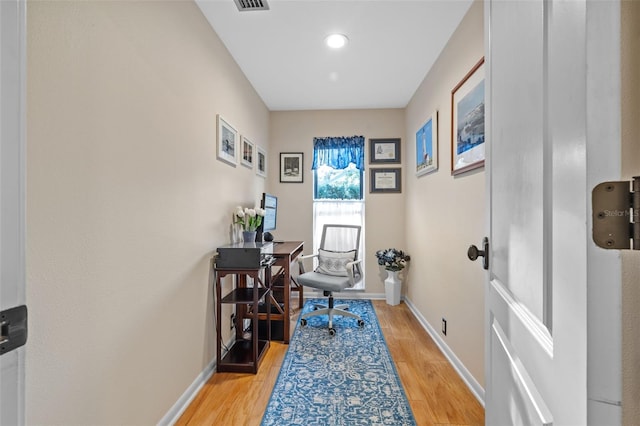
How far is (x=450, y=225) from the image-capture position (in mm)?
2398

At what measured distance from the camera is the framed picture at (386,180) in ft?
13.2

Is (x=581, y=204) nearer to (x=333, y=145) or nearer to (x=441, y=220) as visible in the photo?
(x=441, y=220)

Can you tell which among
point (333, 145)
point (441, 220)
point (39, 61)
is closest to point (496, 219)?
point (39, 61)

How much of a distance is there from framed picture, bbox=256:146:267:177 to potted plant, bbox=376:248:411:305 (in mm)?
1883

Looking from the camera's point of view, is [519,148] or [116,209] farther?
[116,209]

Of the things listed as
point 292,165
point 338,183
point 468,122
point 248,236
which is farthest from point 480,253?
point 292,165

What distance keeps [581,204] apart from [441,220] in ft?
7.61

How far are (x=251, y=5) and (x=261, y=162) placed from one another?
1.89 m

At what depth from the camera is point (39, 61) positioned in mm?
932

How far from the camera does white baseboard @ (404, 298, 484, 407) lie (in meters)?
1.87

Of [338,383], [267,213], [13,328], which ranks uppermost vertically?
[267,213]

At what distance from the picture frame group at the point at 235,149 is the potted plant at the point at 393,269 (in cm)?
195

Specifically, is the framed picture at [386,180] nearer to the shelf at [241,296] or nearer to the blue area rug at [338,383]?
the blue area rug at [338,383]

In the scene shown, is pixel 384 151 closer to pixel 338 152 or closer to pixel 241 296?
pixel 338 152
